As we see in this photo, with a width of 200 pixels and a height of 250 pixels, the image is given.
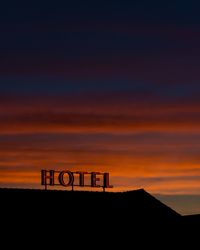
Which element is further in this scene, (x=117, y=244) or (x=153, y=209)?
(x=153, y=209)

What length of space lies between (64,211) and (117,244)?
5.76 meters

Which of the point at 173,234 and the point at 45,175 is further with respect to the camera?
the point at 45,175

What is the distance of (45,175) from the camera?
346 ft

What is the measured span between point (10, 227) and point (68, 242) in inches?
215

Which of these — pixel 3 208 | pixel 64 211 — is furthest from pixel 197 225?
pixel 3 208

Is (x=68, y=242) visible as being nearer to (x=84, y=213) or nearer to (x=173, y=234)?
(x=84, y=213)

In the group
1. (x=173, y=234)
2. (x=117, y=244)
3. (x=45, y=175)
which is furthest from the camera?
(x=45, y=175)

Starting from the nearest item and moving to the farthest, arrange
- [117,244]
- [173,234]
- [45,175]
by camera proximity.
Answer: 1. [117,244]
2. [173,234]
3. [45,175]

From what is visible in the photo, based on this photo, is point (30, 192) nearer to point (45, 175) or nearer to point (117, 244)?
point (117, 244)

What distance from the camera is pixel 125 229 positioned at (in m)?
89.2

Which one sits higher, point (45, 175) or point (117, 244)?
point (45, 175)

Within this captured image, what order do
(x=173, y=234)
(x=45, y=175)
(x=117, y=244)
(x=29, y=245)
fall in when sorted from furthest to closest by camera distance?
(x=45, y=175), (x=173, y=234), (x=117, y=244), (x=29, y=245)

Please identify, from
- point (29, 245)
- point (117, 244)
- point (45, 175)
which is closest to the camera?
point (29, 245)

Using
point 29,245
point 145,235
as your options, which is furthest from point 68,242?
point 145,235
